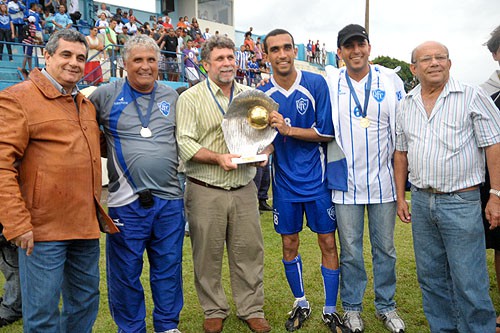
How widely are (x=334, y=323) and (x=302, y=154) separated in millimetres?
1432

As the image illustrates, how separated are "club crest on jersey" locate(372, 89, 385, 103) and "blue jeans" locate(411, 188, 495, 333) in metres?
0.81

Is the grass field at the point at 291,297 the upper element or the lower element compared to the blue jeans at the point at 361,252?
lower

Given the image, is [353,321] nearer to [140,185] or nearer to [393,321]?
[393,321]

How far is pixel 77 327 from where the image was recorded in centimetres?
298

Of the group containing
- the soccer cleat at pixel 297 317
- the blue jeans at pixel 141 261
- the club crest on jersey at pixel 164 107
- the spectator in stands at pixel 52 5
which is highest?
the spectator in stands at pixel 52 5

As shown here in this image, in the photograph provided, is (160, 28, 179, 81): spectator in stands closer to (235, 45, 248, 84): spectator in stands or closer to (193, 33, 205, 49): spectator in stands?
(193, 33, 205, 49): spectator in stands

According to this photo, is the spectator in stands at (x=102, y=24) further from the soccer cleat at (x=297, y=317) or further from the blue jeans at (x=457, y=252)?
the blue jeans at (x=457, y=252)

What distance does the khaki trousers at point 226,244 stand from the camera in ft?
12.0

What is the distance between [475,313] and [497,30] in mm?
1994

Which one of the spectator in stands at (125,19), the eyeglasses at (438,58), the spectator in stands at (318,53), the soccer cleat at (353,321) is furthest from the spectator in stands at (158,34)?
the spectator in stands at (318,53)

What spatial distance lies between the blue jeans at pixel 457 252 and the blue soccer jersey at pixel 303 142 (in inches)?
32.2

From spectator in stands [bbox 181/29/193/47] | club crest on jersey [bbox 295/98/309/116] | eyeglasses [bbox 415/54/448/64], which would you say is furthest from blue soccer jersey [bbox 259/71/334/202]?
spectator in stands [bbox 181/29/193/47]

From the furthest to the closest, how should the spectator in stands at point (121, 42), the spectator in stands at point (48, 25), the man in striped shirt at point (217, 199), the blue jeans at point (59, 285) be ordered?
the spectator in stands at point (48, 25) < the spectator in stands at point (121, 42) < the man in striped shirt at point (217, 199) < the blue jeans at point (59, 285)

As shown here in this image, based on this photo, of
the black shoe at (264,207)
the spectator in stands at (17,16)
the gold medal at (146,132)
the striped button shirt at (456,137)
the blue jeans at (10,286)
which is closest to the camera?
the striped button shirt at (456,137)
